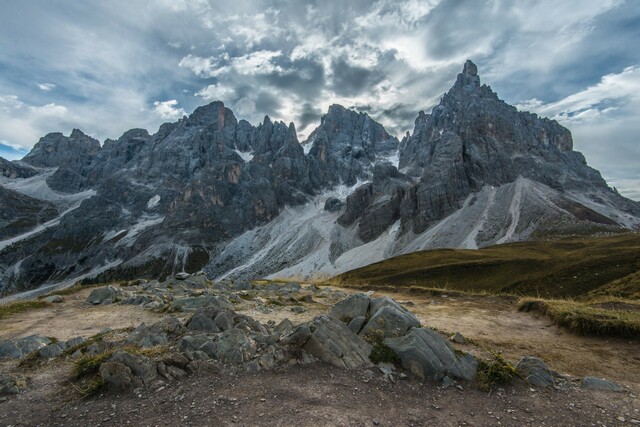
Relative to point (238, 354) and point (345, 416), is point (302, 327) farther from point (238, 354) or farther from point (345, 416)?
point (345, 416)

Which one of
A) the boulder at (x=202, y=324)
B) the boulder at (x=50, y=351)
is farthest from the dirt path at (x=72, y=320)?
the boulder at (x=202, y=324)

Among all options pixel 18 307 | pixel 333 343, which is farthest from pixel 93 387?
pixel 18 307

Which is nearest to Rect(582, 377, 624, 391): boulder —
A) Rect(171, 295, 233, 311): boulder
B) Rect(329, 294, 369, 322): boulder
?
Rect(329, 294, 369, 322): boulder

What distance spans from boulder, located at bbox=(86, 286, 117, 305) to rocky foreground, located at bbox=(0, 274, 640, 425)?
10472 mm

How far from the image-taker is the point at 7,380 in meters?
10.3

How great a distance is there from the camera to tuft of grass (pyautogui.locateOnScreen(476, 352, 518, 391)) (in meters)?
10.4

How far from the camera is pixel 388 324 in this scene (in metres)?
13.4

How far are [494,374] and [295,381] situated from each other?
19.9 feet

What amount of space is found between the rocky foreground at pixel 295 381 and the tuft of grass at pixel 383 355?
0.11 ft

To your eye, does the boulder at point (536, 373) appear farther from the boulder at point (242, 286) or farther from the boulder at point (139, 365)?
the boulder at point (242, 286)

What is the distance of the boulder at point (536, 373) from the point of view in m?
10.3

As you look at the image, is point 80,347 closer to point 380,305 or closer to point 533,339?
point 380,305

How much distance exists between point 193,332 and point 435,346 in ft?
30.3

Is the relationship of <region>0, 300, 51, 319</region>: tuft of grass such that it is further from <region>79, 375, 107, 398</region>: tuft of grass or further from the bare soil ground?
<region>79, 375, 107, 398</region>: tuft of grass
